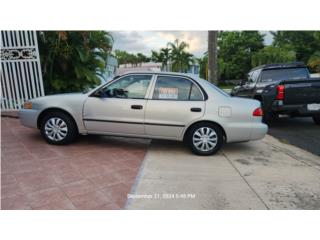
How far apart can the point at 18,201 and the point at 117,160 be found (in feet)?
5.18

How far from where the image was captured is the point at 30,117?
434cm

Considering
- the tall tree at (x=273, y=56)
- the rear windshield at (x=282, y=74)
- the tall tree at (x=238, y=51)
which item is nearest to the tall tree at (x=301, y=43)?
the tall tree at (x=273, y=56)

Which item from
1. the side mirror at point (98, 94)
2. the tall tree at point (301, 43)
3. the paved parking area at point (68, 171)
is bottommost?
the paved parking area at point (68, 171)

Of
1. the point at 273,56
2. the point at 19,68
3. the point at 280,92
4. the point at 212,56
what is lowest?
the point at 280,92

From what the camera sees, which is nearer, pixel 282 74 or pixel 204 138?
pixel 204 138

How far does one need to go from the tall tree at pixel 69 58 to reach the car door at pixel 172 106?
438cm

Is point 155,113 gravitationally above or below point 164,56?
below

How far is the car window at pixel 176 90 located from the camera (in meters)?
4.11

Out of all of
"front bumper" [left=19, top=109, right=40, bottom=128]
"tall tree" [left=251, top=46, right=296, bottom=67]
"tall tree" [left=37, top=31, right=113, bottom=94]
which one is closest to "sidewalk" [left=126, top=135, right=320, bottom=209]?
"front bumper" [left=19, top=109, right=40, bottom=128]

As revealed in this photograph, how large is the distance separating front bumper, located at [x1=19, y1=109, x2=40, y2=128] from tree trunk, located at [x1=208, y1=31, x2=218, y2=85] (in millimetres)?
5652

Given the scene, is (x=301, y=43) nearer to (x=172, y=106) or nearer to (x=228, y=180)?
(x=172, y=106)

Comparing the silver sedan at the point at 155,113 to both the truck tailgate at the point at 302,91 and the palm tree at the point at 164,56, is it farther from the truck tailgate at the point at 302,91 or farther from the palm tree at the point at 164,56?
the palm tree at the point at 164,56

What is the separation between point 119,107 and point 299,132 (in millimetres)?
4925

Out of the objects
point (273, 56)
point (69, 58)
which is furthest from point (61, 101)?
point (273, 56)
